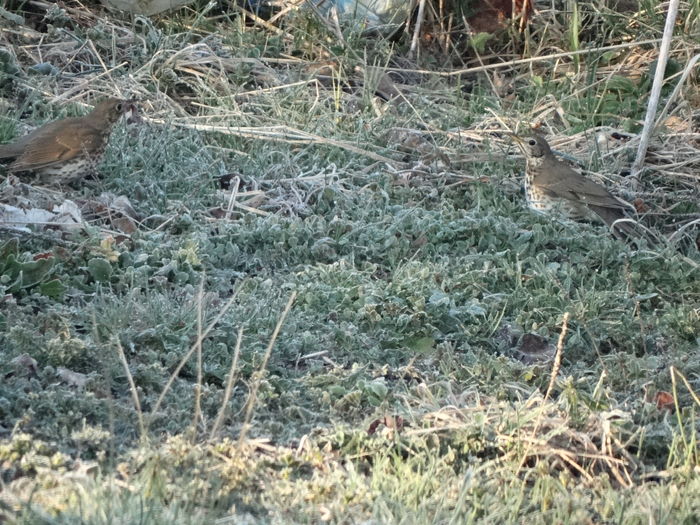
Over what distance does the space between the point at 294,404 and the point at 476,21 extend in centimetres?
580

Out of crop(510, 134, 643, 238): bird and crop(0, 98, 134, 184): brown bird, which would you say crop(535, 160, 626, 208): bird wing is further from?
crop(0, 98, 134, 184): brown bird

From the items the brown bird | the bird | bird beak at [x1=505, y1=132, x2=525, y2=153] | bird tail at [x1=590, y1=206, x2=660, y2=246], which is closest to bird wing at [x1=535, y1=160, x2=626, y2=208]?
the bird

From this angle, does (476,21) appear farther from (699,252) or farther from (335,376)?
(335,376)

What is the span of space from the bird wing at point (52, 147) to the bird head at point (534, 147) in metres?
2.77

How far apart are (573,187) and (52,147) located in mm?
3184

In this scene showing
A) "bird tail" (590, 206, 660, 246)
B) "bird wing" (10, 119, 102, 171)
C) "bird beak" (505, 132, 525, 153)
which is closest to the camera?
"bird wing" (10, 119, 102, 171)

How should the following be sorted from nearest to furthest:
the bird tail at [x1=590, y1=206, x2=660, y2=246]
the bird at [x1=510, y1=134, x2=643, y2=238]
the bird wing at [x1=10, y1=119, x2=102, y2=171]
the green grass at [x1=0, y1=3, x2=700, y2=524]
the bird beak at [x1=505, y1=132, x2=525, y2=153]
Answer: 1. the green grass at [x1=0, y1=3, x2=700, y2=524]
2. the bird wing at [x1=10, y1=119, x2=102, y2=171]
3. the bird tail at [x1=590, y1=206, x2=660, y2=246]
4. the bird at [x1=510, y1=134, x2=643, y2=238]
5. the bird beak at [x1=505, y1=132, x2=525, y2=153]

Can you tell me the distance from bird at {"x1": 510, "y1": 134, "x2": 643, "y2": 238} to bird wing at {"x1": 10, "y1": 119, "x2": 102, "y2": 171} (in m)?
2.69

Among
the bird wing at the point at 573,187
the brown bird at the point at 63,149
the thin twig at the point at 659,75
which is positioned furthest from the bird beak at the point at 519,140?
the brown bird at the point at 63,149

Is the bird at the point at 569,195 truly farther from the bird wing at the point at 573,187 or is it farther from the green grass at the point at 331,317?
the green grass at the point at 331,317

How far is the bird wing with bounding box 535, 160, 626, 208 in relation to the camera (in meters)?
6.68

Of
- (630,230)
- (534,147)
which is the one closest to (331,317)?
(630,230)

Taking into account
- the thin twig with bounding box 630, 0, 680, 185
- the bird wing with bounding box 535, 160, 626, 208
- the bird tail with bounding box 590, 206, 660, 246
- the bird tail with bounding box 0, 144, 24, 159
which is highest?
the thin twig with bounding box 630, 0, 680, 185

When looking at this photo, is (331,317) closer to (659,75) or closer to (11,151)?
(11,151)
